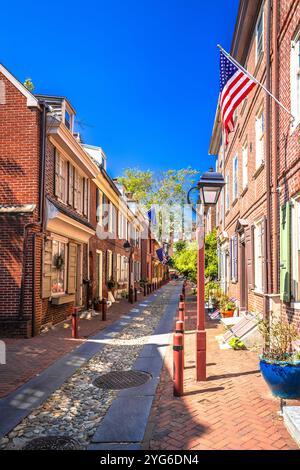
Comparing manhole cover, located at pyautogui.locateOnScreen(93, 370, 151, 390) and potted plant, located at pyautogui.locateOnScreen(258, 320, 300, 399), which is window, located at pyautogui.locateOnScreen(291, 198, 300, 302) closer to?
potted plant, located at pyautogui.locateOnScreen(258, 320, 300, 399)

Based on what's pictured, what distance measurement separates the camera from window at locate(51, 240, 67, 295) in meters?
13.4

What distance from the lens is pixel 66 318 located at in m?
14.7

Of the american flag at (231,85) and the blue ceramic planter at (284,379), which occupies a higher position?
the american flag at (231,85)

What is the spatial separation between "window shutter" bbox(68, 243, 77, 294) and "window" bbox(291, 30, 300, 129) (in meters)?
9.47

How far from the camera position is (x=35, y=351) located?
935cm

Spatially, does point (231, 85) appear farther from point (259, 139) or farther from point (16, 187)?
point (16, 187)

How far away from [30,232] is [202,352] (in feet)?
21.0

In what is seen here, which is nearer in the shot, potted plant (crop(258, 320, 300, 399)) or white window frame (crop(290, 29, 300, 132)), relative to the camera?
potted plant (crop(258, 320, 300, 399))

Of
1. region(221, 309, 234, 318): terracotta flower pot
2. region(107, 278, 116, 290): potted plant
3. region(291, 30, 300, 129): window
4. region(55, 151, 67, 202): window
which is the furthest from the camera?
region(107, 278, 116, 290): potted plant

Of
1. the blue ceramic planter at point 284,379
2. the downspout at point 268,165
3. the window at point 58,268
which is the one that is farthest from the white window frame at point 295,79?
the window at point 58,268

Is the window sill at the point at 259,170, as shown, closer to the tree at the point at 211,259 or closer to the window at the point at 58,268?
the window at the point at 58,268

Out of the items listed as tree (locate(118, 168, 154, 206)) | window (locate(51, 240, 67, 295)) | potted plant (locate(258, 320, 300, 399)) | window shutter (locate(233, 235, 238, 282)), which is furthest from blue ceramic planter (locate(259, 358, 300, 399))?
tree (locate(118, 168, 154, 206))

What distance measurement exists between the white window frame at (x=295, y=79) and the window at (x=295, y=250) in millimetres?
1459

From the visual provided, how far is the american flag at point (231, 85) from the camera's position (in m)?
9.05
